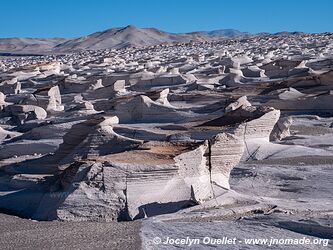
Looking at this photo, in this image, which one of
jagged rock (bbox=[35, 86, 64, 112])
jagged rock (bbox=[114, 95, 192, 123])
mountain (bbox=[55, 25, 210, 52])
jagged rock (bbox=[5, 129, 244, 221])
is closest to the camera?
jagged rock (bbox=[5, 129, 244, 221])

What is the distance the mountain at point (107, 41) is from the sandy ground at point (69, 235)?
3404 inches

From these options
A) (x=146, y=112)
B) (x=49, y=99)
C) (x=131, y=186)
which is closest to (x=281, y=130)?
(x=146, y=112)

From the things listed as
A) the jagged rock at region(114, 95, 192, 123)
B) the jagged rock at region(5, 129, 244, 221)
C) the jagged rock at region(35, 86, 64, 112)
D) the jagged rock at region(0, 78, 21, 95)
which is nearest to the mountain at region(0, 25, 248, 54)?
the jagged rock at region(0, 78, 21, 95)

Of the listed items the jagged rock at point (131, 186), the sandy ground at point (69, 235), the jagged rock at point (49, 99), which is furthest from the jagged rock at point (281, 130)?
the jagged rock at point (49, 99)

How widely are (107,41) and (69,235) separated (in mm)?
95943

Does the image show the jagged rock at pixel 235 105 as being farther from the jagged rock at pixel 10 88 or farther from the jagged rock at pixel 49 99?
the jagged rock at pixel 10 88

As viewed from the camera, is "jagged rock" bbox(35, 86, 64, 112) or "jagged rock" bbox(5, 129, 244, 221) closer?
"jagged rock" bbox(5, 129, 244, 221)

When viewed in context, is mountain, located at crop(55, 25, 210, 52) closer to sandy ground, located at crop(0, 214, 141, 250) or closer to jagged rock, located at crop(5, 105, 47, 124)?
jagged rock, located at crop(5, 105, 47, 124)

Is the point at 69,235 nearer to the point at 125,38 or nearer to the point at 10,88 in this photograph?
the point at 10,88

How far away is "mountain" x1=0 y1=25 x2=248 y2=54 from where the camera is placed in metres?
98.8

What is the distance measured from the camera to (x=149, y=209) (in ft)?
21.2

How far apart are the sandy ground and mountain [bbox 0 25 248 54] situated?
86.4 metres

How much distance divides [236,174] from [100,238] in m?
3.35

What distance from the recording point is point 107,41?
100 meters
